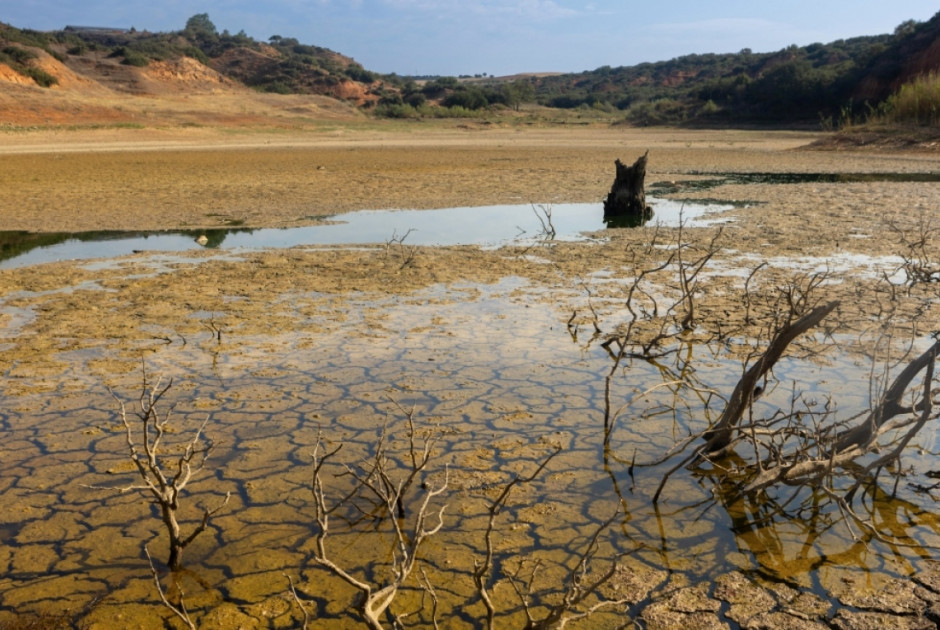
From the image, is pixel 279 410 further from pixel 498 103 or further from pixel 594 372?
pixel 498 103

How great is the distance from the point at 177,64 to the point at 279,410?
4937cm

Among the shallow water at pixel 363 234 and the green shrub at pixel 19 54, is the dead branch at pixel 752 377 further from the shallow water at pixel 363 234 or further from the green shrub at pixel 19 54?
the green shrub at pixel 19 54

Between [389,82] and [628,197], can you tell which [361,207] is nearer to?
[628,197]

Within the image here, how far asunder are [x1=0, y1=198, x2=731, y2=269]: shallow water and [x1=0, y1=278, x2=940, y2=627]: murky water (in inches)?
164

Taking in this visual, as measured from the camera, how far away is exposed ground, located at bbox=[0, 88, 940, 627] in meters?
7.44

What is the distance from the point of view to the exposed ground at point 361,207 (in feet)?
24.4

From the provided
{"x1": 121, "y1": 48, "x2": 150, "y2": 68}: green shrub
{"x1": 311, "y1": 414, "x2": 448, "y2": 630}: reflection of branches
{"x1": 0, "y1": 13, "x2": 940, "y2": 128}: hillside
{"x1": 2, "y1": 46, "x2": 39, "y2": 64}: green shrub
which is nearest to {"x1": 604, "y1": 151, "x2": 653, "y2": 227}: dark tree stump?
{"x1": 311, "y1": 414, "x2": 448, "y2": 630}: reflection of branches

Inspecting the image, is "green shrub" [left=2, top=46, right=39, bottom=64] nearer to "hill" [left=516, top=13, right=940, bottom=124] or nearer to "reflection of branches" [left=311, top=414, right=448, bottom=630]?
"hill" [left=516, top=13, right=940, bottom=124]

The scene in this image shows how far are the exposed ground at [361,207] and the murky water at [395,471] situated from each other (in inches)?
12.3

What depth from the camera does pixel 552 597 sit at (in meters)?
3.46

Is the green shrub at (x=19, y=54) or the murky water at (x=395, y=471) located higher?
the green shrub at (x=19, y=54)

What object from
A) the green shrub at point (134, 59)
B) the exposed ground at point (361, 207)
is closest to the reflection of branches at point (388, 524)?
the exposed ground at point (361, 207)

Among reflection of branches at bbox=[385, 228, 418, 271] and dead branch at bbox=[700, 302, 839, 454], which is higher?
dead branch at bbox=[700, 302, 839, 454]

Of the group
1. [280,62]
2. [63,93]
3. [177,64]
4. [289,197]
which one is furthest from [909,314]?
[280,62]
